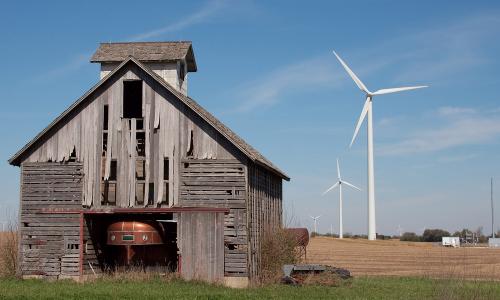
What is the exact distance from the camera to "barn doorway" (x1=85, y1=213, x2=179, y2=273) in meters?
27.7

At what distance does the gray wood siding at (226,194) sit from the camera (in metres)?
26.4

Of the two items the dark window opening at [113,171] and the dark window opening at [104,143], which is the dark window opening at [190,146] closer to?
the dark window opening at [113,171]

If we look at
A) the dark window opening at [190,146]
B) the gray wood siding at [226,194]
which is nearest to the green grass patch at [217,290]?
the gray wood siding at [226,194]

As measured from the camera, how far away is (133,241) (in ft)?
90.4

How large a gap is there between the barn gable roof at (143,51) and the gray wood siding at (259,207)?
22.4ft

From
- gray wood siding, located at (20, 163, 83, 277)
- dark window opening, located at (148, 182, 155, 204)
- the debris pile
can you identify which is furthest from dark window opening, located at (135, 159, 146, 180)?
the debris pile

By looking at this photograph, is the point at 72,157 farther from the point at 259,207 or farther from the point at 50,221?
the point at 259,207

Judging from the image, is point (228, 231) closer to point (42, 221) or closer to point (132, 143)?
point (132, 143)

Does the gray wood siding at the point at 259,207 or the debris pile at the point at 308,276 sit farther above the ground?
the gray wood siding at the point at 259,207

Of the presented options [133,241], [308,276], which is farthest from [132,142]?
[308,276]

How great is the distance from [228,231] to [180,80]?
969 cm

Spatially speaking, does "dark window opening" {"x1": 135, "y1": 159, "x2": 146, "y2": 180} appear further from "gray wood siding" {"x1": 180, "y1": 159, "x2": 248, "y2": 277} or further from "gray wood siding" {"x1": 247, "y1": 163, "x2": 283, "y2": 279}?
"gray wood siding" {"x1": 247, "y1": 163, "x2": 283, "y2": 279}

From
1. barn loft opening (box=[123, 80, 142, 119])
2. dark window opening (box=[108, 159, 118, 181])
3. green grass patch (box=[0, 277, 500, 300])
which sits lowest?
green grass patch (box=[0, 277, 500, 300])

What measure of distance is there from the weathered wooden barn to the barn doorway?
22cm
